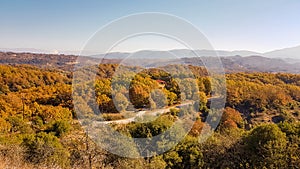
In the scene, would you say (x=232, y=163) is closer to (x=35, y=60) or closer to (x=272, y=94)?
(x=272, y=94)

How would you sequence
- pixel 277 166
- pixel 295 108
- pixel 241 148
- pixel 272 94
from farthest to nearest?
pixel 272 94 → pixel 295 108 → pixel 241 148 → pixel 277 166

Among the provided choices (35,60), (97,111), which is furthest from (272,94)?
(35,60)

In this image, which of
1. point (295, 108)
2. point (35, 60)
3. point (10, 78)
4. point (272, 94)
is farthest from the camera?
point (35, 60)

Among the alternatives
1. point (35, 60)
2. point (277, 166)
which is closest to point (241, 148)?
point (277, 166)

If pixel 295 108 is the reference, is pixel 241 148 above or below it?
above

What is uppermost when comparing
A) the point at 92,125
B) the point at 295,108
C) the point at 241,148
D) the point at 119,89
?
the point at 119,89

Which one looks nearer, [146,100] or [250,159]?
[250,159]
